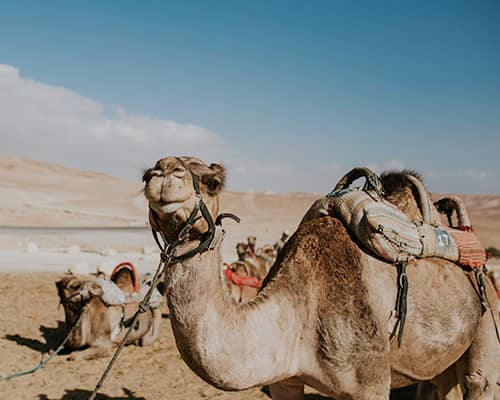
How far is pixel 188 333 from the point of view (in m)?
2.54

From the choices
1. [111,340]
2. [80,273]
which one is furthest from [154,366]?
[80,273]

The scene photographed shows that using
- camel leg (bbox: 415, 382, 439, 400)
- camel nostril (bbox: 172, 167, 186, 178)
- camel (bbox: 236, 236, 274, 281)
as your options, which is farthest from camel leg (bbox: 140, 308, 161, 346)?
camel nostril (bbox: 172, 167, 186, 178)

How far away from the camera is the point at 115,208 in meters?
49.9

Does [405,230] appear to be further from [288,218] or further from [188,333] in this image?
[288,218]

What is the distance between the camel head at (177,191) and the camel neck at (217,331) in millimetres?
195

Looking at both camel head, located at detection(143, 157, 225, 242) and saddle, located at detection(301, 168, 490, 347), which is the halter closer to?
camel head, located at detection(143, 157, 225, 242)

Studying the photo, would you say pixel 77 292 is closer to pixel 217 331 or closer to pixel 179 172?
pixel 217 331

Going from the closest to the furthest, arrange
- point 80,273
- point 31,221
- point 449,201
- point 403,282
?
point 403,282, point 449,201, point 80,273, point 31,221

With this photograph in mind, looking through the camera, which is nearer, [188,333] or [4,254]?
[188,333]

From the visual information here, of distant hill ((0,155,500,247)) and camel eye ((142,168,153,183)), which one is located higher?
camel eye ((142,168,153,183))

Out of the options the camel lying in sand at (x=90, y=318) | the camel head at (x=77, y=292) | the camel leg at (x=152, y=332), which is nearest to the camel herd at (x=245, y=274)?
the camel leg at (x=152, y=332)

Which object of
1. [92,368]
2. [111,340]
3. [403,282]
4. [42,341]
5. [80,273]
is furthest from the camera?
[80,273]

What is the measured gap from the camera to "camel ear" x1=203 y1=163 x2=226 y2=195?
102 inches

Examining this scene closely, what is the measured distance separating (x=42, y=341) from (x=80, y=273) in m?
6.60
